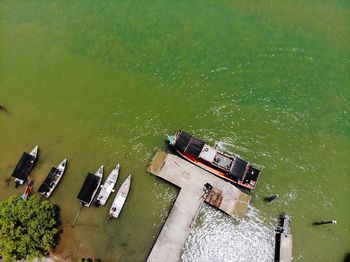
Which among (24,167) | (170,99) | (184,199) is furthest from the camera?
(170,99)

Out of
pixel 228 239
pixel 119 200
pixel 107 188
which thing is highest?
pixel 228 239

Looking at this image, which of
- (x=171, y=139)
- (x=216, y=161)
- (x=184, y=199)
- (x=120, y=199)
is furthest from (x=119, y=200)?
(x=216, y=161)

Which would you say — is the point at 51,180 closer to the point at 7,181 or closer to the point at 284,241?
the point at 7,181

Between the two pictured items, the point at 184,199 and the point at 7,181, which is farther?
the point at 7,181

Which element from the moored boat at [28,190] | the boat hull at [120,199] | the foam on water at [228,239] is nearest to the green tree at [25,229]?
the moored boat at [28,190]

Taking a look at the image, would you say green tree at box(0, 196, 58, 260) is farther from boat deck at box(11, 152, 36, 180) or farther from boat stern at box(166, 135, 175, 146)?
boat stern at box(166, 135, 175, 146)

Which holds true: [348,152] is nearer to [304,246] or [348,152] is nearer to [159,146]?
[304,246]

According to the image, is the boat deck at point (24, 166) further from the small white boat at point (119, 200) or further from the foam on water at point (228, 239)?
the foam on water at point (228, 239)
